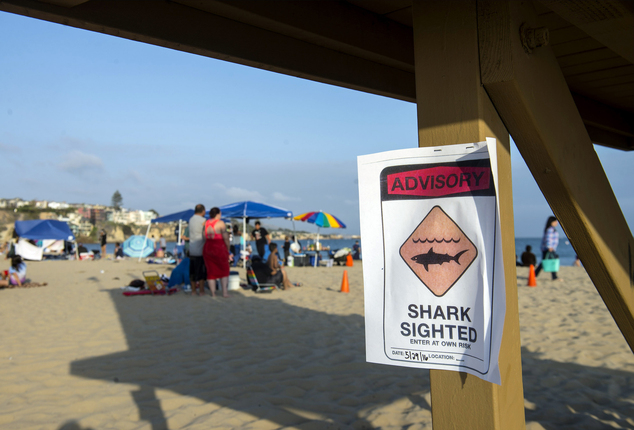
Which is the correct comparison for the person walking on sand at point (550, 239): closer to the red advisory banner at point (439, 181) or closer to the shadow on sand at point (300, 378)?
the shadow on sand at point (300, 378)

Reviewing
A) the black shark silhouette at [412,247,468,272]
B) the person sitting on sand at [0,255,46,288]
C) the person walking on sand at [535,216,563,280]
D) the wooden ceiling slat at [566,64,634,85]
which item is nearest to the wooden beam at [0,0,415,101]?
the wooden ceiling slat at [566,64,634,85]

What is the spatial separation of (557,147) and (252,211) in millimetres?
12841

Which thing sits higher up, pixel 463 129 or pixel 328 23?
pixel 328 23

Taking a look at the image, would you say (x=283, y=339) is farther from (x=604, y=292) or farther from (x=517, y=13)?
(x=517, y=13)

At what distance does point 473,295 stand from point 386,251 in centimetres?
33

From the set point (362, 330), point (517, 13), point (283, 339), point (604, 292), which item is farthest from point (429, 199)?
point (362, 330)

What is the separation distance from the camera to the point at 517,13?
1407mm

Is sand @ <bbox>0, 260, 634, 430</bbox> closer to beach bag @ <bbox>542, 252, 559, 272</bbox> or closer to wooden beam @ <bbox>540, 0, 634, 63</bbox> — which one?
wooden beam @ <bbox>540, 0, 634, 63</bbox>

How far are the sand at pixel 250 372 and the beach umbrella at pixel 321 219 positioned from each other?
436 inches

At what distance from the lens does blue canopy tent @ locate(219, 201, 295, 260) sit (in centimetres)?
1391

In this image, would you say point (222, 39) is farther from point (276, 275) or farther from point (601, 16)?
point (276, 275)

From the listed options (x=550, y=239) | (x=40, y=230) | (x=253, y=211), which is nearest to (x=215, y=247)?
(x=253, y=211)

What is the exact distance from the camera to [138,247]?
2164 cm

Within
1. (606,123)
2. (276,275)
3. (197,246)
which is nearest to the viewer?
(606,123)
